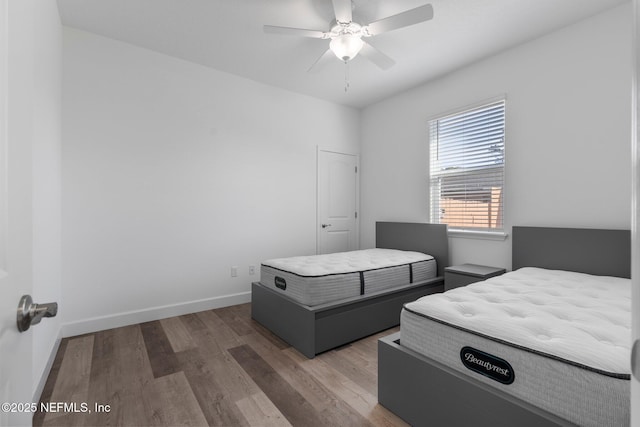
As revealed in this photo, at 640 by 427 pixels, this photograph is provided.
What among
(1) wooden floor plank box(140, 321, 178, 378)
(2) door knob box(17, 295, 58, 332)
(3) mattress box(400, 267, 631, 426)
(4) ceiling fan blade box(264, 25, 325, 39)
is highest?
(4) ceiling fan blade box(264, 25, 325, 39)

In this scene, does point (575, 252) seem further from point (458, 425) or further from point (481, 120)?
point (458, 425)

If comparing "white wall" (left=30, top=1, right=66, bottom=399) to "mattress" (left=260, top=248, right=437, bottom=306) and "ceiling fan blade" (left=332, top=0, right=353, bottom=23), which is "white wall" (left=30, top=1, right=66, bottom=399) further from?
"ceiling fan blade" (left=332, top=0, right=353, bottom=23)

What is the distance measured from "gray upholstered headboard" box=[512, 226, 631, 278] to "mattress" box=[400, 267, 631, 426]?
570 millimetres

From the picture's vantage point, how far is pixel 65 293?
Answer: 262 cm

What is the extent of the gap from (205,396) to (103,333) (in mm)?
1595

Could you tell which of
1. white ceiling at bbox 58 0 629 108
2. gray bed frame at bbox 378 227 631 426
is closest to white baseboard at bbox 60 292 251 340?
gray bed frame at bbox 378 227 631 426

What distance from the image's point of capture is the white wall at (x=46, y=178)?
1.76 metres

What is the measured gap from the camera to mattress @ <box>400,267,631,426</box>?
3.26 ft

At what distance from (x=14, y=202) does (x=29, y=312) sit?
0.82 ft

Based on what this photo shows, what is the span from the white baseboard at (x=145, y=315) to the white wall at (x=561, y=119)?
2810 mm

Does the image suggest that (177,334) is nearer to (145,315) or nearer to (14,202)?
(145,315)

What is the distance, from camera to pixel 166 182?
3131 mm

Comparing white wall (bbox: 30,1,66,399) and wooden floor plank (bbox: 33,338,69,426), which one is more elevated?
white wall (bbox: 30,1,66,399)

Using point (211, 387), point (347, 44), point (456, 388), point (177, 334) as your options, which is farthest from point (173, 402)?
point (347, 44)
